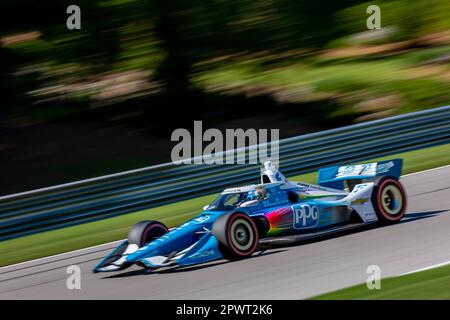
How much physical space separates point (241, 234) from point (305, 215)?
3.40ft

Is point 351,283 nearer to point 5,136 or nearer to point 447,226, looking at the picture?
point 447,226

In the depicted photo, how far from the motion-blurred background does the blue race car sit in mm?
8537

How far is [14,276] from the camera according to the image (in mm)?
10281

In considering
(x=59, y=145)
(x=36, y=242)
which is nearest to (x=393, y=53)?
(x=59, y=145)

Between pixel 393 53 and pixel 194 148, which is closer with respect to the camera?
pixel 194 148

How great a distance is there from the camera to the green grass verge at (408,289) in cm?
671

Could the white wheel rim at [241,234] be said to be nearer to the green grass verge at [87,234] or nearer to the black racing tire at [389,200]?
the black racing tire at [389,200]

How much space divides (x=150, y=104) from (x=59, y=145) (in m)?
2.31

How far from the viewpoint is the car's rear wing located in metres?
11.0
